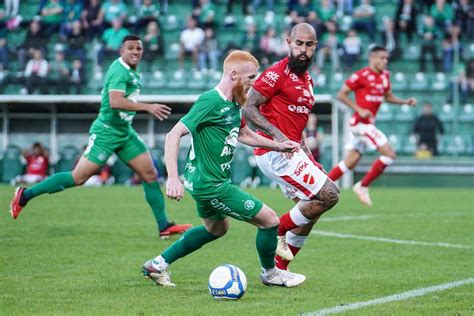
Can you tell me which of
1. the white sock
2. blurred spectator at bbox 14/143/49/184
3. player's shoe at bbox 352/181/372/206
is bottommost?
blurred spectator at bbox 14/143/49/184

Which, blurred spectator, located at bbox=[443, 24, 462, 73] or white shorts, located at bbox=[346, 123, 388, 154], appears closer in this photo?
white shorts, located at bbox=[346, 123, 388, 154]

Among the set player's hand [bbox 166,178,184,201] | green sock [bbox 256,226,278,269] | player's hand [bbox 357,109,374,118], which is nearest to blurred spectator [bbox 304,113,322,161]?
player's hand [bbox 357,109,374,118]

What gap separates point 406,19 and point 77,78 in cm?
913

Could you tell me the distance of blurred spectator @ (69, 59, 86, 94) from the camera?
85.1 feet

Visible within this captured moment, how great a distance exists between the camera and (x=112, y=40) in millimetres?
26656

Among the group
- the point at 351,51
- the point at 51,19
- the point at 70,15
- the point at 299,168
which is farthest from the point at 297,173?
the point at 70,15

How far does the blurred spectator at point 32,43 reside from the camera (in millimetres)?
26297

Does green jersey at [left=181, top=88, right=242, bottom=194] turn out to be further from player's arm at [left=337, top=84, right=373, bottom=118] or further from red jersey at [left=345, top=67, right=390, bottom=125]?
red jersey at [left=345, top=67, right=390, bottom=125]

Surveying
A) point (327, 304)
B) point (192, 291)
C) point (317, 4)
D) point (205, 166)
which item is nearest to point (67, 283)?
point (192, 291)

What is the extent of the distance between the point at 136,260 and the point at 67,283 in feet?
5.47

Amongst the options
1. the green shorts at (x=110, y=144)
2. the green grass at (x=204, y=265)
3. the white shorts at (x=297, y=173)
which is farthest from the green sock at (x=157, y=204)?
the white shorts at (x=297, y=173)

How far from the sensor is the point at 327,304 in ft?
23.7

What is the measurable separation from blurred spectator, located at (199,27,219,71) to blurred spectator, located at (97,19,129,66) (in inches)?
82.9

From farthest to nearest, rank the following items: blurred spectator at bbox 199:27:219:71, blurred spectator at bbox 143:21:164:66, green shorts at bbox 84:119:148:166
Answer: blurred spectator at bbox 143:21:164:66
blurred spectator at bbox 199:27:219:71
green shorts at bbox 84:119:148:166
